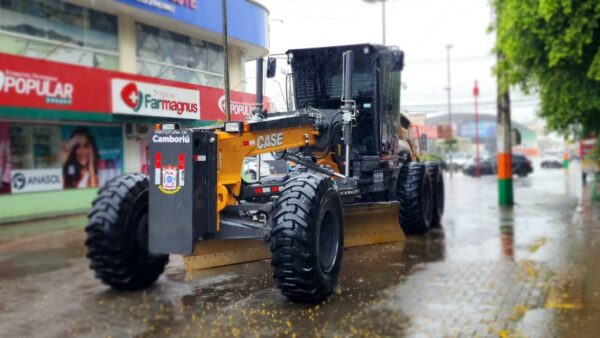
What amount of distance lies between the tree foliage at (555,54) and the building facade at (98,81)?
7366 mm

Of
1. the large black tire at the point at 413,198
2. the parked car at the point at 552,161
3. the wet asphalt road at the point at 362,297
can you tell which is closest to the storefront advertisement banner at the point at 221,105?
the wet asphalt road at the point at 362,297

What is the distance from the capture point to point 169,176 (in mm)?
6062

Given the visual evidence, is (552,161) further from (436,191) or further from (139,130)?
(139,130)

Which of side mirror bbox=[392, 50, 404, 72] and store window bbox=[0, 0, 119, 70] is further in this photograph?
store window bbox=[0, 0, 119, 70]

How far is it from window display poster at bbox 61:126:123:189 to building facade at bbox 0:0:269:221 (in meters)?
0.03

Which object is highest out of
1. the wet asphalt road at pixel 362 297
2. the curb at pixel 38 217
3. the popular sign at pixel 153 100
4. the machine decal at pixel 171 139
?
the popular sign at pixel 153 100

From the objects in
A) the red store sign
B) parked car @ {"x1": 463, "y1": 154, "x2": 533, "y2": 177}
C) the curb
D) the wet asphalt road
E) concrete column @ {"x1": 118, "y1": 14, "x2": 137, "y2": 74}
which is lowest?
the wet asphalt road

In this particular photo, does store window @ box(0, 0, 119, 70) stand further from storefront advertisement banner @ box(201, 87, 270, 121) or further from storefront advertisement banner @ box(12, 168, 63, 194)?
storefront advertisement banner @ box(201, 87, 270, 121)

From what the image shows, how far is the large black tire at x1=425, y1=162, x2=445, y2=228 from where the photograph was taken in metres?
12.5

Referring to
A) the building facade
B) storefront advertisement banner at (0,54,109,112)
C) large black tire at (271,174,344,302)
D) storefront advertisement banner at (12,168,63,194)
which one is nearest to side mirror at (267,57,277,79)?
the building facade

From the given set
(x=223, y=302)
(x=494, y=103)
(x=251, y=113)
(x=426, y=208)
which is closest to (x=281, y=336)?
(x=223, y=302)

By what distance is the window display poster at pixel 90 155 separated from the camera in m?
16.6

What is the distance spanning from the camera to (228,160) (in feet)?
21.8

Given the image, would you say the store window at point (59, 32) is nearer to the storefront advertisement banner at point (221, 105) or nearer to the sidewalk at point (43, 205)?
the sidewalk at point (43, 205)
